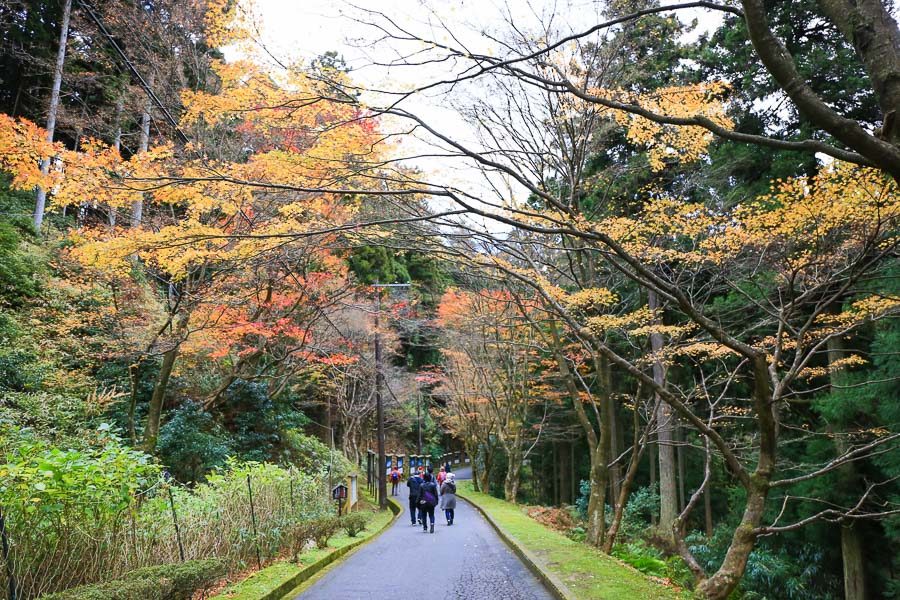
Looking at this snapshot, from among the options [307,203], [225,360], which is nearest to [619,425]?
[225,360]

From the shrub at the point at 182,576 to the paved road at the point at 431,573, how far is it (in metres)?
1.62

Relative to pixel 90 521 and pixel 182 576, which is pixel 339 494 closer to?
pixel 182 576

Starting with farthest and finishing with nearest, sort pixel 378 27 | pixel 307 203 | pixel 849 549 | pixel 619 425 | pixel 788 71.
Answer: pixel 619 425, pixel 849 549, pixel 307 203, pixel 378 27, pixel 788 71

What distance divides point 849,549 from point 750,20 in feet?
39.4

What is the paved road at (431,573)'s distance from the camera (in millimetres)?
6828

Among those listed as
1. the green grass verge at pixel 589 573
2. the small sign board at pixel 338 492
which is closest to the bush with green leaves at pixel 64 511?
the green grass verge at pixel 589 573

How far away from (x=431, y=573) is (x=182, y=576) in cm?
427

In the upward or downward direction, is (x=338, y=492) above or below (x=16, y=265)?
below

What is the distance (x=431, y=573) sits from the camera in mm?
8250

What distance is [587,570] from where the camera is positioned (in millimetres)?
7691

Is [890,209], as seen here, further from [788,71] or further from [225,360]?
[225,360]

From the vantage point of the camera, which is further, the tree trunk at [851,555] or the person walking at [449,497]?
the person walking at [449,497]

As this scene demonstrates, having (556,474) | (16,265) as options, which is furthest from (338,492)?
(556,474)

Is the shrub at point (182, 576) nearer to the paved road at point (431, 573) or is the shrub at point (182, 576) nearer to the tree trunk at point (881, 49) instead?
the paved road at point (431, 573)
